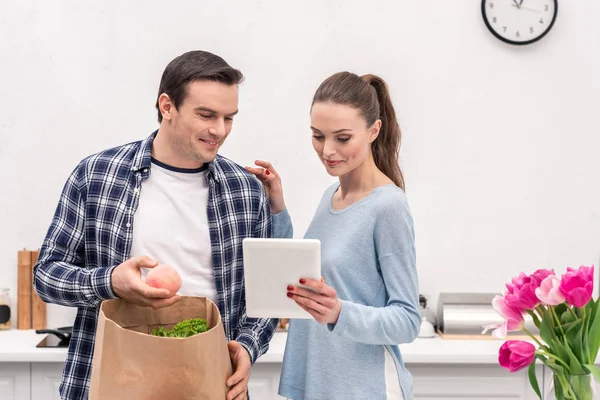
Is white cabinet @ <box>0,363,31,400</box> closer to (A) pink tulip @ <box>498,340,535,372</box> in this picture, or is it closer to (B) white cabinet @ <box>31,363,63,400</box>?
(B) white cabinet @ <box>31,363,63,400</box>

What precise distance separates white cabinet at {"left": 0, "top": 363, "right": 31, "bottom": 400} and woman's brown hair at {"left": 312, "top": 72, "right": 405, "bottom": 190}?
4.98ft

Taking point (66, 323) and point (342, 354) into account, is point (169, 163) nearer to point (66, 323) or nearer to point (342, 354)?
point (342, 354)

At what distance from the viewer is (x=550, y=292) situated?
1.35 m

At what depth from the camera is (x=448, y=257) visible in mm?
3135

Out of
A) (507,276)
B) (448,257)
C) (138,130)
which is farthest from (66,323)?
(507,276)

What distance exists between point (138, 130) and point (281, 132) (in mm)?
565

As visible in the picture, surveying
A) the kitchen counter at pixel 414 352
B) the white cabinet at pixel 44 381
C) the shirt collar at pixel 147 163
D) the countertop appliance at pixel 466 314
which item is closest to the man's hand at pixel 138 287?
the shirt collar at pixel 147 163

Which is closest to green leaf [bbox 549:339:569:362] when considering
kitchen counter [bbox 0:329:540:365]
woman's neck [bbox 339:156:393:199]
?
woman's neck [bbox 339:156:393:199]

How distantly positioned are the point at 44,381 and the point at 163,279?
4.85ft

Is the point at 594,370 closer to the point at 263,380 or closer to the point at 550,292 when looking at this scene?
the point at 550,292

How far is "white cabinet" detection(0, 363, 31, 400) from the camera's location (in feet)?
8.57

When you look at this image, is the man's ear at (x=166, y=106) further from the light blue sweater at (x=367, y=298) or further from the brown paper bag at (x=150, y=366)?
the brown paper bag at (x=150, y=366)

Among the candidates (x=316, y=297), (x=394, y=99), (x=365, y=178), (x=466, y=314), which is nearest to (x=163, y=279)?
(x=316, y=297)

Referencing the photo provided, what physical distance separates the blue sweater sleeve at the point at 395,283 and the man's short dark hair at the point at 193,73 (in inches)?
17.6
